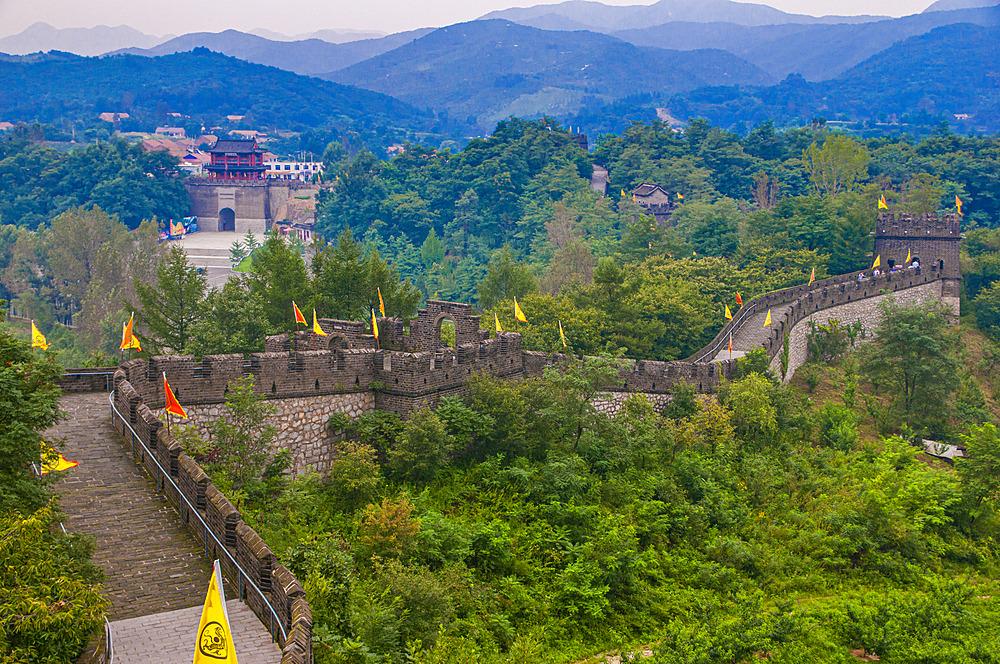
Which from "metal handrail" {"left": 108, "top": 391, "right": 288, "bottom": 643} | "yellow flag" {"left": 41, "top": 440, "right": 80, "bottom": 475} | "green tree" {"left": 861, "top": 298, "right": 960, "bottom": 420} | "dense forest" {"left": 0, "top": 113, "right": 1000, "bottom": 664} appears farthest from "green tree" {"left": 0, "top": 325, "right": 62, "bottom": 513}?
"green tree" {"left": 861, "top": 298, "right": 960, "bottom": 420}

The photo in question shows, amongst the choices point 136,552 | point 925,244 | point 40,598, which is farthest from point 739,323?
Answer: point 40,598

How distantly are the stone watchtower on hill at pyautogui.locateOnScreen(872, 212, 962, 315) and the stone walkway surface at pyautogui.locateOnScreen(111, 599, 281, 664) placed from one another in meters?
42.0

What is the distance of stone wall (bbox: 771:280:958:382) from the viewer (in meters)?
36.4

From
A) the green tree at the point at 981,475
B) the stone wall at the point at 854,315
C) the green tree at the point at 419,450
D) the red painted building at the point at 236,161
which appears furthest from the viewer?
the red painted building at the point at 236,161

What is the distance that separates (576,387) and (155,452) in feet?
36.6

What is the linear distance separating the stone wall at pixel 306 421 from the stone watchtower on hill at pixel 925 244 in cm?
3483

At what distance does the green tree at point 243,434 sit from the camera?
17.7 meters

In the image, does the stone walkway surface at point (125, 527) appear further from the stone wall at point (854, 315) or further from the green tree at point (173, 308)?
the stone wall at point (854, 315)

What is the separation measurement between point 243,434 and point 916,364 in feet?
81.9

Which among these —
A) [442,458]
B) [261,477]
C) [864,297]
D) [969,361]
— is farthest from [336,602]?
[969,361]

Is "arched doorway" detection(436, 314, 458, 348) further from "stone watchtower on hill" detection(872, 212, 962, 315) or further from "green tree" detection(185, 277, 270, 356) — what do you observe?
"stone watchtower on hill" detection(872, 212, 962, 315)

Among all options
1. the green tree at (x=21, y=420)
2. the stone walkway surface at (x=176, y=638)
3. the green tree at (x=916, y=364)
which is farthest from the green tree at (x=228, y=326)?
the green tree at (x=916, y=364)

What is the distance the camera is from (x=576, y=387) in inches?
923

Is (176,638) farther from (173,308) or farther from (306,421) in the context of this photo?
(173,308)
